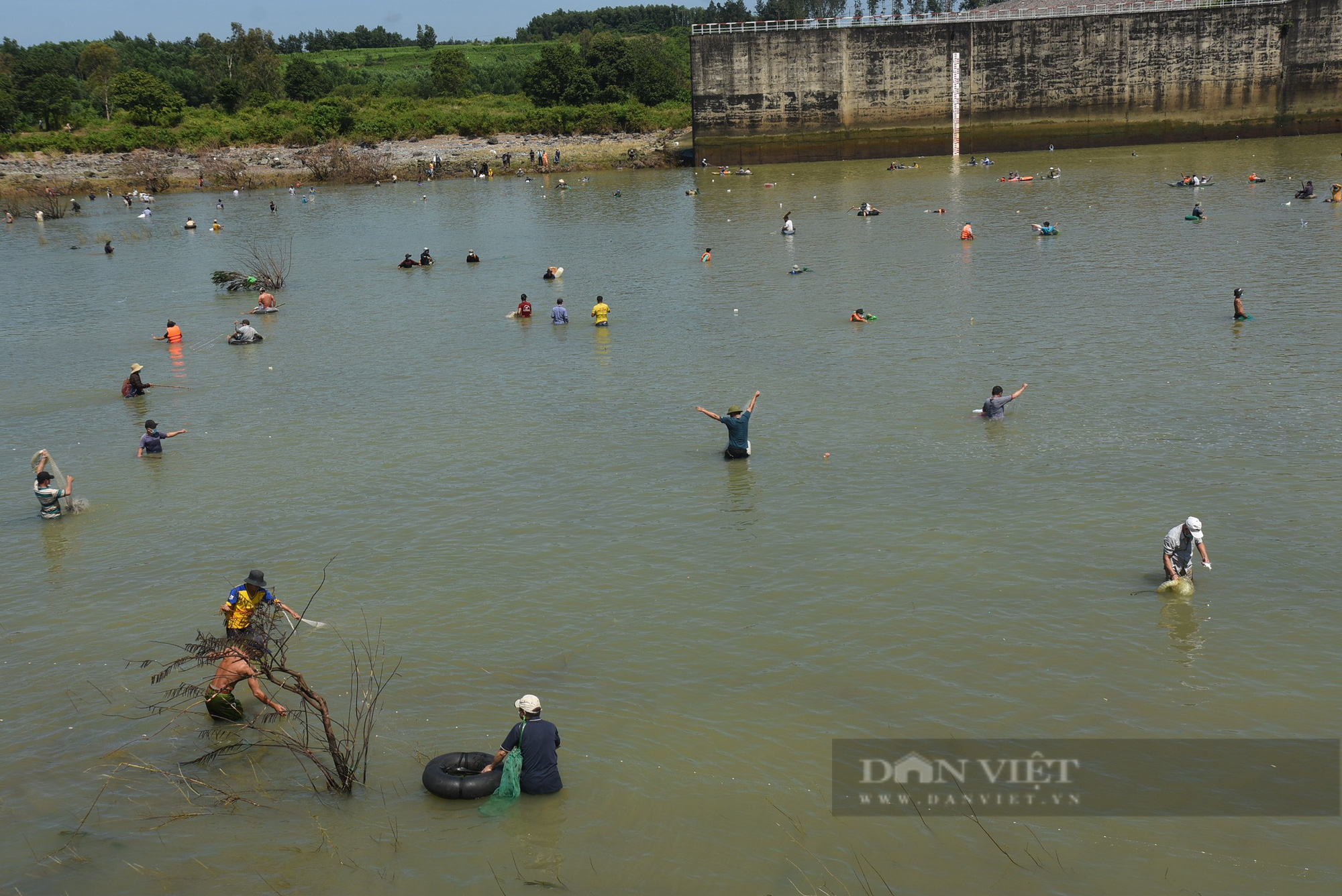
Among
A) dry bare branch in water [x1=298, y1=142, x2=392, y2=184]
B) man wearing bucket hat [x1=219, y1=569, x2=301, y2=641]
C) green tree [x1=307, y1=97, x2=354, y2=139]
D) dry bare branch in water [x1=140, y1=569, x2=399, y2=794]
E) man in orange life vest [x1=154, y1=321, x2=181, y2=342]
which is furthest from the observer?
green tree [x1=307, y1=97, x2=354, y2=139]

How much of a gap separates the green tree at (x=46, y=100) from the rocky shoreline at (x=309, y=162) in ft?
37.7

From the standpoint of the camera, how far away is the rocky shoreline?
82.2 meters

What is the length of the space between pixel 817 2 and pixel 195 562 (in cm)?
19162

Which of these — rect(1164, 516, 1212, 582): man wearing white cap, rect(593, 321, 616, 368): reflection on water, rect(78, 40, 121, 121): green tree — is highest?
rect(78, 40, 121, 121): green tree

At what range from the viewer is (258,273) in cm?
4125

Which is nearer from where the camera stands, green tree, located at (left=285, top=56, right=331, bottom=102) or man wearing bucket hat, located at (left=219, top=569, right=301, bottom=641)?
man wearing bucket hat, located at (left=219, top=569, right=301, bottom=641)

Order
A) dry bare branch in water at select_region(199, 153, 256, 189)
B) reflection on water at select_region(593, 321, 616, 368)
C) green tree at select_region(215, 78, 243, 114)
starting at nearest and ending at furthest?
reflection on water at select_region(593, 321, 616, 368) < dry bare branch in water at select_region(199, 153, 256, 189) < green tree at select_region(215, 78, 243, 114)

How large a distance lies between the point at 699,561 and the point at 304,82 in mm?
105496

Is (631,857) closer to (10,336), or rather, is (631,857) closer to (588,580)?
(588,580)

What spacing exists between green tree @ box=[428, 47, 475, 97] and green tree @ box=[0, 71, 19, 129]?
125 feet

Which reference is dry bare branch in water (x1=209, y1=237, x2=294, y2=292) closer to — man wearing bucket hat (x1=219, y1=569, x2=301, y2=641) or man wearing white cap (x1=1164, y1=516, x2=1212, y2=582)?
man wearing bucket hat (x1=219, y1=569, x2=301, y2=641)

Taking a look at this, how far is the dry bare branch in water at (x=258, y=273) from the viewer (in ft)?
133

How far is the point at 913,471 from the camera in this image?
18.9 m

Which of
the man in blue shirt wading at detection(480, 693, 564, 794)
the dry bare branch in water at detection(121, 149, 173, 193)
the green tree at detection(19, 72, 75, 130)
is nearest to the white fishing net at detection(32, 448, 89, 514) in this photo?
the man in blue shirt wading at detection(480, 693, 564, 794)
